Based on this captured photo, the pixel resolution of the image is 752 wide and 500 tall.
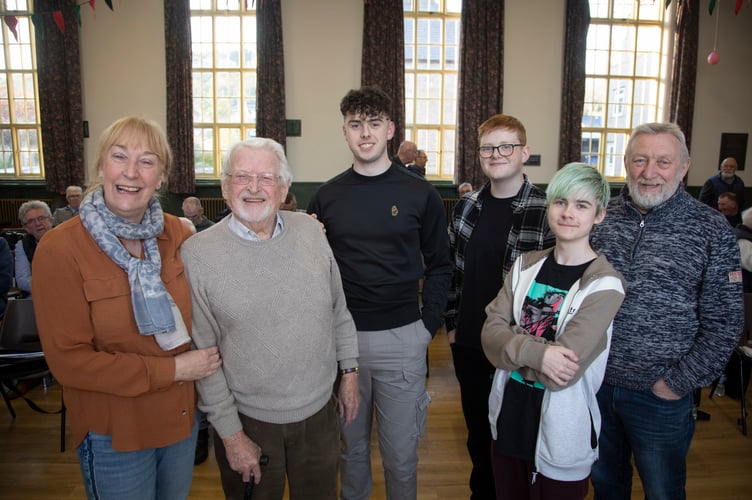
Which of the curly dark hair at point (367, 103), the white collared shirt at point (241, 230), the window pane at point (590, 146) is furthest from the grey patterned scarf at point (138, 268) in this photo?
the window pane at point (590, 146)

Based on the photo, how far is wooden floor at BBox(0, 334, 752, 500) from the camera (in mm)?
2340

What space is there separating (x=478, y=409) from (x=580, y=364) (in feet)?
2.48

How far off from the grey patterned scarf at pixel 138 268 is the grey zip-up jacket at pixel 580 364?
984 millimetres

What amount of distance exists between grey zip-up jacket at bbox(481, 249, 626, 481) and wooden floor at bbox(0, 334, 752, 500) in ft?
3.80

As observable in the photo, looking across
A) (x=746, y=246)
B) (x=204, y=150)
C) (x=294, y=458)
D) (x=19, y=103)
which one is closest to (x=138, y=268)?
(x=294, y=458)

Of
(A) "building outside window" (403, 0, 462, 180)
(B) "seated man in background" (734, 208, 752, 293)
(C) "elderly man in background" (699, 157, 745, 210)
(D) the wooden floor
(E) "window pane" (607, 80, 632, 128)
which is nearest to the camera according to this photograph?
(D) the wooden floor

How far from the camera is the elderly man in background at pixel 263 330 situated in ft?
4.31

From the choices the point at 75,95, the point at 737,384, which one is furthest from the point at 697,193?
the point at 75,95

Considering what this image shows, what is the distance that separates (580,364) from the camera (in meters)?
1.32

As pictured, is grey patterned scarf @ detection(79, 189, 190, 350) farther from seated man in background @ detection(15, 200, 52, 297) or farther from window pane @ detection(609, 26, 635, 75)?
window pane @ detection(609, 26, 635, 75)

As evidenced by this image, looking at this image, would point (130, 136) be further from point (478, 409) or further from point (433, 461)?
point (433, 461)

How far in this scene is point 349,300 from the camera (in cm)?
183

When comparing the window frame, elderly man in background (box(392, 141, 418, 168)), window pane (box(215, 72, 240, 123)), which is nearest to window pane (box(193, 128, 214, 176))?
window pane (box(215, 72, 240, 123))

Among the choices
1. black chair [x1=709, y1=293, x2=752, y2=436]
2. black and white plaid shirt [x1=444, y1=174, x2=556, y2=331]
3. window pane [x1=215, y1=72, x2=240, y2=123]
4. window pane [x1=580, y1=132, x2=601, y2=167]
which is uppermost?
window pane [x1=215, y1=72, x2=240, y2=123]
